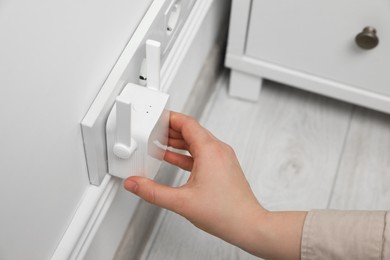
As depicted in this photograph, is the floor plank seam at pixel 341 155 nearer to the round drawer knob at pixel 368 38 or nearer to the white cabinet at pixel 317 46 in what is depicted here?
the white cabinet at pixel 317 46

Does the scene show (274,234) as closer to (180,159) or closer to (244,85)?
(180,159)

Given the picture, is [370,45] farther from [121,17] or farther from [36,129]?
[36,129]

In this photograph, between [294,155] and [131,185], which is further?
[294,155]

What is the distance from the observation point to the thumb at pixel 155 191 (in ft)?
1.65

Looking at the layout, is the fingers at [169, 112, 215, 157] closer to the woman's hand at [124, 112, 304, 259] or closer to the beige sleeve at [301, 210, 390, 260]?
the woman's hand at [124, 112, 304, 259]

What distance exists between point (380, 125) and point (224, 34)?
279mm

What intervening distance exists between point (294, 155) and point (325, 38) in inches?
7.2

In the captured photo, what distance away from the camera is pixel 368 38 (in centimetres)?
70

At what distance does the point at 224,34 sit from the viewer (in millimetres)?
888

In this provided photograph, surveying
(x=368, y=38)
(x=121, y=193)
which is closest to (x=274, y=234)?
(x=121, y=193)

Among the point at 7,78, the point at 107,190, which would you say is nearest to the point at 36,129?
the point at 7,78

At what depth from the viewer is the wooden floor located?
0.74 meters

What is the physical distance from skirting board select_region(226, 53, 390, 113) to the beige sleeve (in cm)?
32

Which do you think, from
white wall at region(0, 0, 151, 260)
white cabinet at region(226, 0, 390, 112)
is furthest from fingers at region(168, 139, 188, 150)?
white cabinet at region(226, 0, 390, 112)
